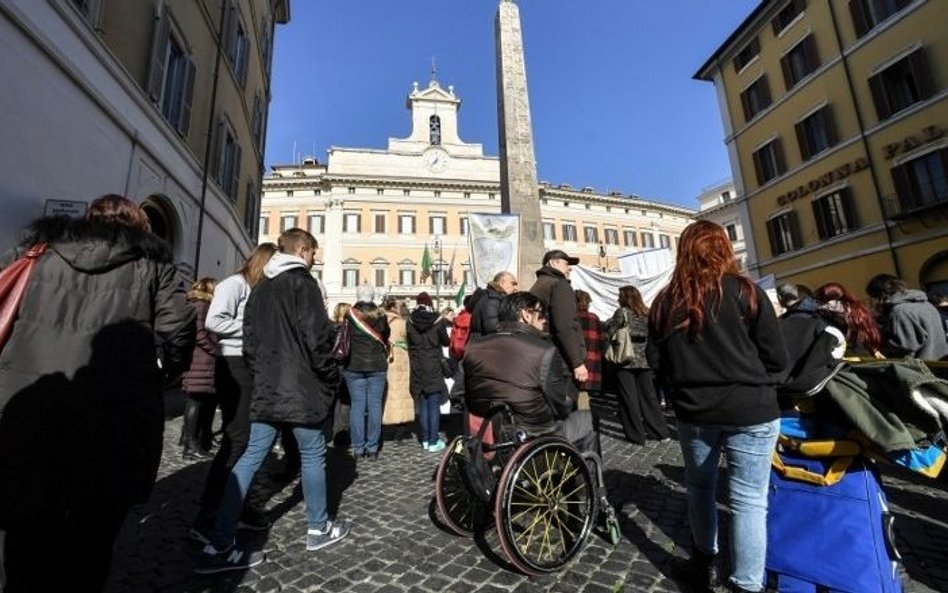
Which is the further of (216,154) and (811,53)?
(811,53)

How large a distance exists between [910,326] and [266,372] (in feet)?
16.4

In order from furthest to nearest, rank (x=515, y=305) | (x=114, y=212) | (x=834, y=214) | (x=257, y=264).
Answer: (x=834, y=214), (x=257, y=264), (x=515, y=305), (x=114, y=212)

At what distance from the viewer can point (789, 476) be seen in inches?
83.0

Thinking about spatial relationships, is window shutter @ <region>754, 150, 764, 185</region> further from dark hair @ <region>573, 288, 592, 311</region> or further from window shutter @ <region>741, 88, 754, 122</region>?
dark hair @ <region>573, 288, 592, 311</region>

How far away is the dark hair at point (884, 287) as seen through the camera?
4.04m

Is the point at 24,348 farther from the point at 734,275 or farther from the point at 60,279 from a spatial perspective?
the point at 734,275

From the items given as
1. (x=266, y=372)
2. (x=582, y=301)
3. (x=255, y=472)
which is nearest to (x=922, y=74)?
(x=582, y=301)

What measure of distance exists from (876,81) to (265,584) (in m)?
20.0

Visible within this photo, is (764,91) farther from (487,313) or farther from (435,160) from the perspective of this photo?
(435,160)

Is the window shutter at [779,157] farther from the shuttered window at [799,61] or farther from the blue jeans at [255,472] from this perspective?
the blue jeans at [255,472]

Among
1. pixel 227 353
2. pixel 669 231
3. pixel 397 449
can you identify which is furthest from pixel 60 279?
pixel 669 231

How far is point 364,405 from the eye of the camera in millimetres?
4816

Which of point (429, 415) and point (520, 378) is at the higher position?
point (520, 378)

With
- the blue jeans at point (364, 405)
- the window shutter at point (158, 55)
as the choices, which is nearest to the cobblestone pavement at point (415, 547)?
the blue jeans at point (364, 405)
